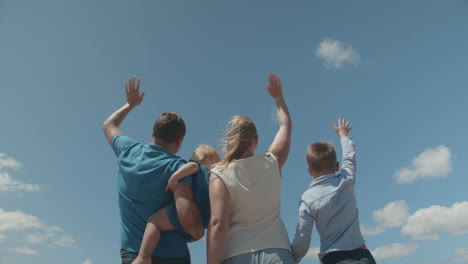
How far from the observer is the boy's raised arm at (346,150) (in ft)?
17.5

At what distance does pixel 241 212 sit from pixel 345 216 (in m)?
1.80

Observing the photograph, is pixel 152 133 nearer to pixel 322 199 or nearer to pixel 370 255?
pixel 322 199

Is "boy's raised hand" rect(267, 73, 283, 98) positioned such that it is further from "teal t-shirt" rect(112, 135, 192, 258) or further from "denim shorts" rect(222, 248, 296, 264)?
"denim shorts" rect(222, 248, 296, 264)

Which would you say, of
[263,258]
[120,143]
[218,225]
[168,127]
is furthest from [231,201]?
[120,143]

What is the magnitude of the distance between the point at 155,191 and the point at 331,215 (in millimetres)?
2670

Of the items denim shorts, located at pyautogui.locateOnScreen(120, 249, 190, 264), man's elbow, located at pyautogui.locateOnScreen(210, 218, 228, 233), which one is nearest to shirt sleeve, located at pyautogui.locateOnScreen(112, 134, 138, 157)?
denim shorts, located at pyautogui.locateOnScreen(120, 249, 190, 264)

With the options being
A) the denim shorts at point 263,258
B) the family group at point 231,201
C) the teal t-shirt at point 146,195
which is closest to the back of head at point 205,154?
the family group at point 231,201

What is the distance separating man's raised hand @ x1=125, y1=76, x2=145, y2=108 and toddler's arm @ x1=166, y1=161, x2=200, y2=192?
7.95 ft

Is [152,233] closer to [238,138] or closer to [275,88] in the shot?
[238,138]

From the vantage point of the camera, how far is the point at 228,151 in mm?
4695

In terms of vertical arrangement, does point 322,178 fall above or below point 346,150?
below

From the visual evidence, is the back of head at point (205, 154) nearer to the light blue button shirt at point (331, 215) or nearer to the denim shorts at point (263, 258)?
the light blue button shirt at point (331, 215)

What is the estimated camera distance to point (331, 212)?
503 cm

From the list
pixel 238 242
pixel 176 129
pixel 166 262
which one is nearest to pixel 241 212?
pixel 238 242
